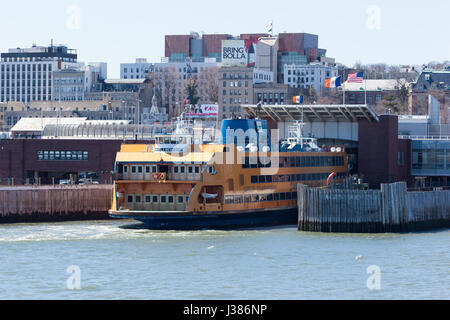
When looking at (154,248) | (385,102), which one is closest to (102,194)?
(154,248)

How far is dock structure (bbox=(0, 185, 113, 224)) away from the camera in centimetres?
7444

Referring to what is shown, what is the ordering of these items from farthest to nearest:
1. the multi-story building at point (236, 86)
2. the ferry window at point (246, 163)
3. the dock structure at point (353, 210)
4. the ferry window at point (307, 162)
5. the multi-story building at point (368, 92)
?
the multi-story building at point (236, 86) → the multi-story building at point (368, 92) → the ferry window at point (307, 162) → the ferry window at point (246, 163) → the dock structure at point (353, 210)

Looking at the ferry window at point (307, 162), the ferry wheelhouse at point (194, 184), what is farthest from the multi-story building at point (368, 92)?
the ferry wheelhouse at point (194, 184)

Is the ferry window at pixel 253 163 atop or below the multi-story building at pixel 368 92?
below

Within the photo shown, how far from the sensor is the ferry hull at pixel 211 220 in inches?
2633

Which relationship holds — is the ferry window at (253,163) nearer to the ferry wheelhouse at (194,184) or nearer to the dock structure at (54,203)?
the ferry wheelhouse at (194,184)

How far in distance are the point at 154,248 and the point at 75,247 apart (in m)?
4.61

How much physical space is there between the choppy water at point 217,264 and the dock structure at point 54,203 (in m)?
5.38

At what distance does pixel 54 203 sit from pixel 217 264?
25.1m

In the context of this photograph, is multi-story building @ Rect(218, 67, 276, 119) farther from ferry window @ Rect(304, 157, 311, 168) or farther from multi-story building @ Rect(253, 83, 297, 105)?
ferry window @ Rect(304, 157, 311, 168)

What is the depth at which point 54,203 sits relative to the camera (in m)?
76.0

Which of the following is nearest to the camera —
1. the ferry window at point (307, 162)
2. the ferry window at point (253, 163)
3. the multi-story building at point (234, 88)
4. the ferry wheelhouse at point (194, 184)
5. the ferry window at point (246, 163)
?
the ferry wheelhouse at point (194, 184)

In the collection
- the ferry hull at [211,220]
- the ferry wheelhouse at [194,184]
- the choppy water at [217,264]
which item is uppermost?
the ferry wheelhouse at [194,184]

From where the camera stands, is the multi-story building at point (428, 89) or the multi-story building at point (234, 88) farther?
the multi-story building at point (234, 88)
